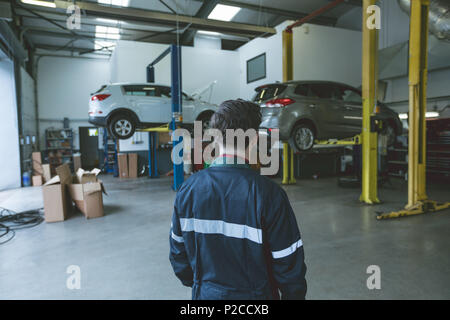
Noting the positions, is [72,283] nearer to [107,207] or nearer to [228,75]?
[107,207]

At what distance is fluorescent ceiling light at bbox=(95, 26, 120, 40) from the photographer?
1134 cm

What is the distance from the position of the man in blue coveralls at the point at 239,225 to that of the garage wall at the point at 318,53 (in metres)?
8.83

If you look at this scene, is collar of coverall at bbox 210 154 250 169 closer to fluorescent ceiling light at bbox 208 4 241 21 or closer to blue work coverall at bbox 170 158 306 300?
blue work coverall at bbox 170 158 306 300

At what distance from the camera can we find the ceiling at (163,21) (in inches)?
297

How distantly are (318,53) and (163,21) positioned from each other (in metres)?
5.42

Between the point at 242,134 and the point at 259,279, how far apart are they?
0.54 m

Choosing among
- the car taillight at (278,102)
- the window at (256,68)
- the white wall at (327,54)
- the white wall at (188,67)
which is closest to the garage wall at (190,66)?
the white wall at (188,67)

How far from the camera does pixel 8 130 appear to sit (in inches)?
337

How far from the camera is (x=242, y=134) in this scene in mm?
1084

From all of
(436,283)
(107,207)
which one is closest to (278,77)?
(107,207)

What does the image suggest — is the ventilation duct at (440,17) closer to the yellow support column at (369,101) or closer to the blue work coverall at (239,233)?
the yellow support column at (369,101)

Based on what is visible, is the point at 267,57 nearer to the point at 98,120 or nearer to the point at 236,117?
the point at 98,120

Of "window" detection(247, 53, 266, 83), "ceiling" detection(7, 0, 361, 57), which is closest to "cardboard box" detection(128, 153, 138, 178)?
"ceiling" detection(7, 0, 361, 57)

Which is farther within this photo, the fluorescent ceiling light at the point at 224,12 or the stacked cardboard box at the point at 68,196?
the fluorescent ceiling light at the point at 224,12
